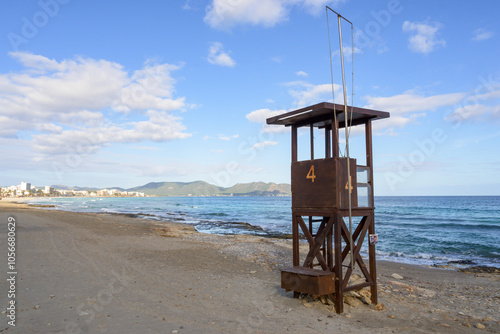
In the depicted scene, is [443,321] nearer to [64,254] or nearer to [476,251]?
[64,254]

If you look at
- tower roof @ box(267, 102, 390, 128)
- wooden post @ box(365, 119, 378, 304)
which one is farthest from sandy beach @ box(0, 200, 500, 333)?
tower roof @ box(267, 102, 390, 128)

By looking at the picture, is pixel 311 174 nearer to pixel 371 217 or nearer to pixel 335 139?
pixel 335 139

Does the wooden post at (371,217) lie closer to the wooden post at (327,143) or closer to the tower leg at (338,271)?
the wooden post at (327,143)

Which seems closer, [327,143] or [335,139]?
[335,139]

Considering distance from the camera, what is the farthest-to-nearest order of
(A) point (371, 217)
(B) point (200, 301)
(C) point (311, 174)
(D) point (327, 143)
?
(D) point (327, 143), (A) point (371, 217), (C) point (311, 174), (B) point (200, 301)

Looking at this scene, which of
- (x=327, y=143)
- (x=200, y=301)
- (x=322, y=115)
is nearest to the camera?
(x=200, y=301)

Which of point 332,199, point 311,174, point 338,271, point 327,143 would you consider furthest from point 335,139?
point 338,271

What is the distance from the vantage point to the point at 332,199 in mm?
7105

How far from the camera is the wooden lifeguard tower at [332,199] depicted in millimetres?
6953

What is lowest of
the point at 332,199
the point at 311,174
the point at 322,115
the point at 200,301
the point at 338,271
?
the point at 200,301

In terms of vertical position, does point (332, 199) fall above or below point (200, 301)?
above

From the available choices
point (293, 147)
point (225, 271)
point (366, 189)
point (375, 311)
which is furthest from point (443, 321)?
point (225, 271)

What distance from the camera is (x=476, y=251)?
21.9 metres

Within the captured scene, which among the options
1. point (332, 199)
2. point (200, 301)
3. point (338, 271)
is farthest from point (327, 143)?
point (200, 301)
